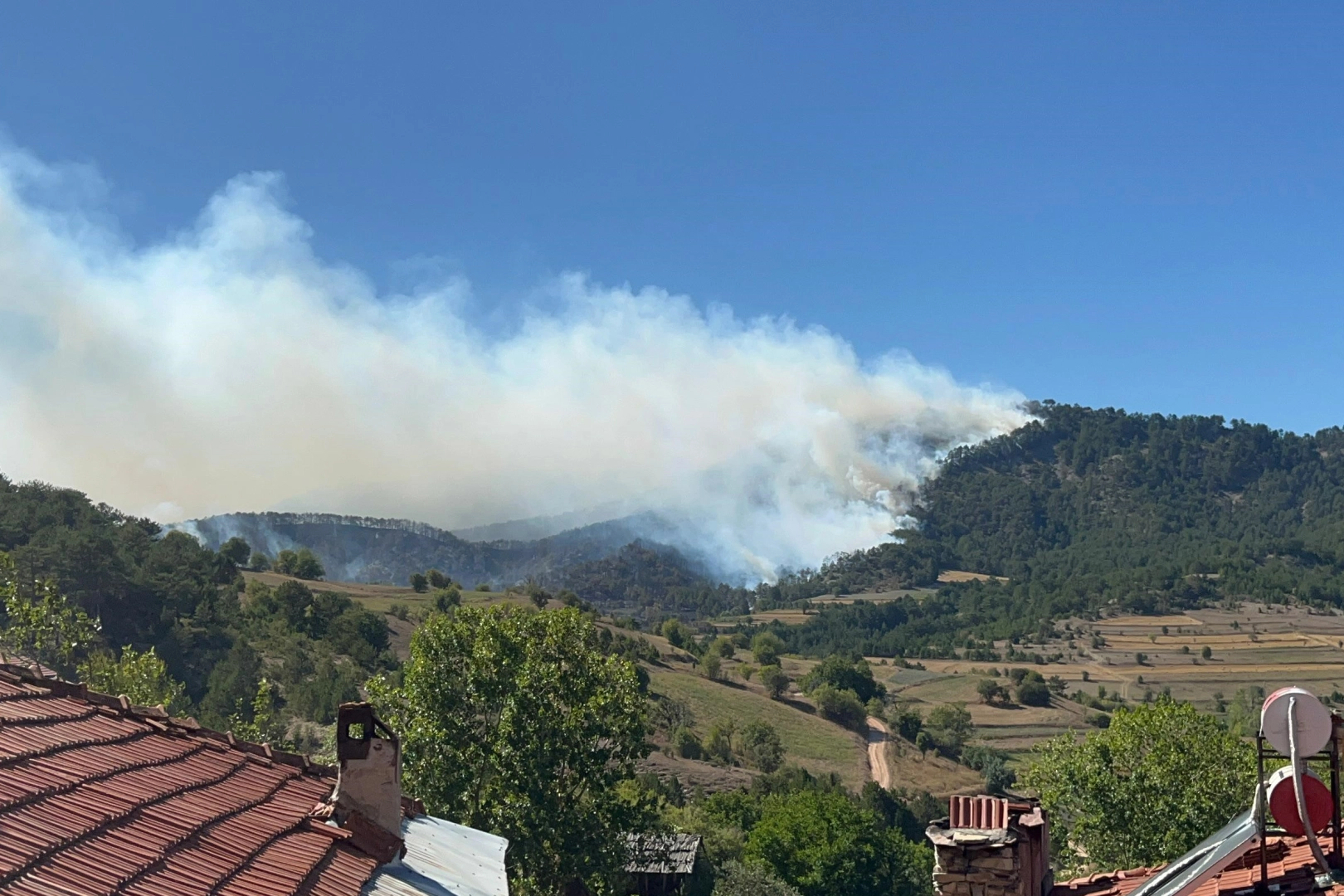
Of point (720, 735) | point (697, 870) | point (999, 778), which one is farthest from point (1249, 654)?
point (697, 870)

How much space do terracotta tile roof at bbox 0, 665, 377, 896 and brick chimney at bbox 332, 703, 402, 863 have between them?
0.30 metres

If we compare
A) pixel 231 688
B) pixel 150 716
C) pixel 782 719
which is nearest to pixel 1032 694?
pixel 782 719

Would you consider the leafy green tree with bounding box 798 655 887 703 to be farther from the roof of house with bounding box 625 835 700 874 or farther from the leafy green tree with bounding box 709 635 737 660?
the roof of house with bounding box 625 835 700 874

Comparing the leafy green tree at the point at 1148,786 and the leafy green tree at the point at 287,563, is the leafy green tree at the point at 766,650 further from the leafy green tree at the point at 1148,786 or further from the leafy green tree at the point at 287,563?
the leafy green tree at the point at 1148,786

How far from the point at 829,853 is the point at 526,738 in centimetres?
2480

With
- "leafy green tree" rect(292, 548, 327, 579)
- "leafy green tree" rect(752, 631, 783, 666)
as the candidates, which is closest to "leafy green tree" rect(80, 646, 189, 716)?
"leafy green tree" rect(292, 548, 327, 579)

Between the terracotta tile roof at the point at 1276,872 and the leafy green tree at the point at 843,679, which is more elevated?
the terracotta tile roof at the point at 1276,872

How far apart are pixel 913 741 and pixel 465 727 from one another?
79854 millimetres

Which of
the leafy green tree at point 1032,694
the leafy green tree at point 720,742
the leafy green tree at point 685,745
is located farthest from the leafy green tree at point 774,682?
the leafy green tree at point 1032,694

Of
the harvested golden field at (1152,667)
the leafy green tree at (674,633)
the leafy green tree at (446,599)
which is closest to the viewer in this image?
the leafy green tree at (446,599)

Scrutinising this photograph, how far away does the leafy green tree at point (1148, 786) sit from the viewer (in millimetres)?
30047

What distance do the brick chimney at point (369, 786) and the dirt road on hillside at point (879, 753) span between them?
2837 inches

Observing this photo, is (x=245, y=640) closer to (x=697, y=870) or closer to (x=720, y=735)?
(x=720, y=735)

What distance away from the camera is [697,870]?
46250 millimetres
